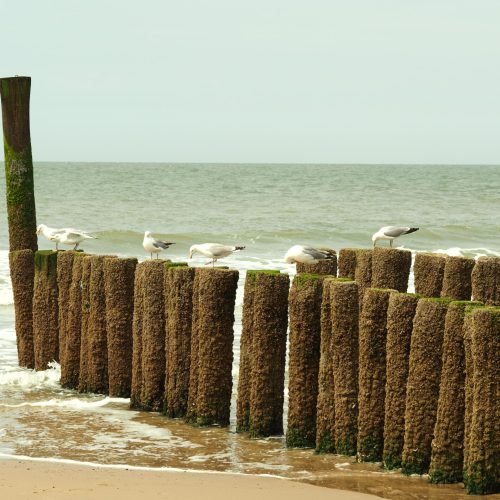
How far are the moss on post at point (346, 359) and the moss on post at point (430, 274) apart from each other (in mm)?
2513

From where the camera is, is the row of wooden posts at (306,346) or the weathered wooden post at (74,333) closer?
the row of wooden posts at (306,346)

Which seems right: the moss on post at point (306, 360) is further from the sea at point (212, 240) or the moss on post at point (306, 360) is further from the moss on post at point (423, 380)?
the moss on post at point (423, 380)

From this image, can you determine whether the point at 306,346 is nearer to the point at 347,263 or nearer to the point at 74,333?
the point at 347,263

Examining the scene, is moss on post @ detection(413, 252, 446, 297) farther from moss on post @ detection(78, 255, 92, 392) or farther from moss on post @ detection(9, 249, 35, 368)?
moss on post @ detection(9, 249, 35, 368)

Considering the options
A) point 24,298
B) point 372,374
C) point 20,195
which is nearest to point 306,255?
point 372,374

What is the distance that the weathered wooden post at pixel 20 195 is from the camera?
11.9m

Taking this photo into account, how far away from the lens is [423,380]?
24.7 ft

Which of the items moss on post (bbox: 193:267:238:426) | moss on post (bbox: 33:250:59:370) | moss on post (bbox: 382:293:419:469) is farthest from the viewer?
moss on post (bbox: 33:250:59:370)

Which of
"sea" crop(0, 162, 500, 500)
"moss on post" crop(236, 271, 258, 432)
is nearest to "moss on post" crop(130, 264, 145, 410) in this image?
"sea" crop(0, 162, 500, 500)

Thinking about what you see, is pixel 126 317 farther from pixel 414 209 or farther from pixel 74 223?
pixel 414 209

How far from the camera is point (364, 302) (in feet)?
26.3

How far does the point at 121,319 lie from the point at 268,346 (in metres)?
2.11

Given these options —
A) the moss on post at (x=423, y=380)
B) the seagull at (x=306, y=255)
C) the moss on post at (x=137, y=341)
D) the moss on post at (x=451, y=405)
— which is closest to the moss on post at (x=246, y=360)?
the moss on post at (x=137, y=341)

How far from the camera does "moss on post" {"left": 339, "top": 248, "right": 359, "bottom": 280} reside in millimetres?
11031
